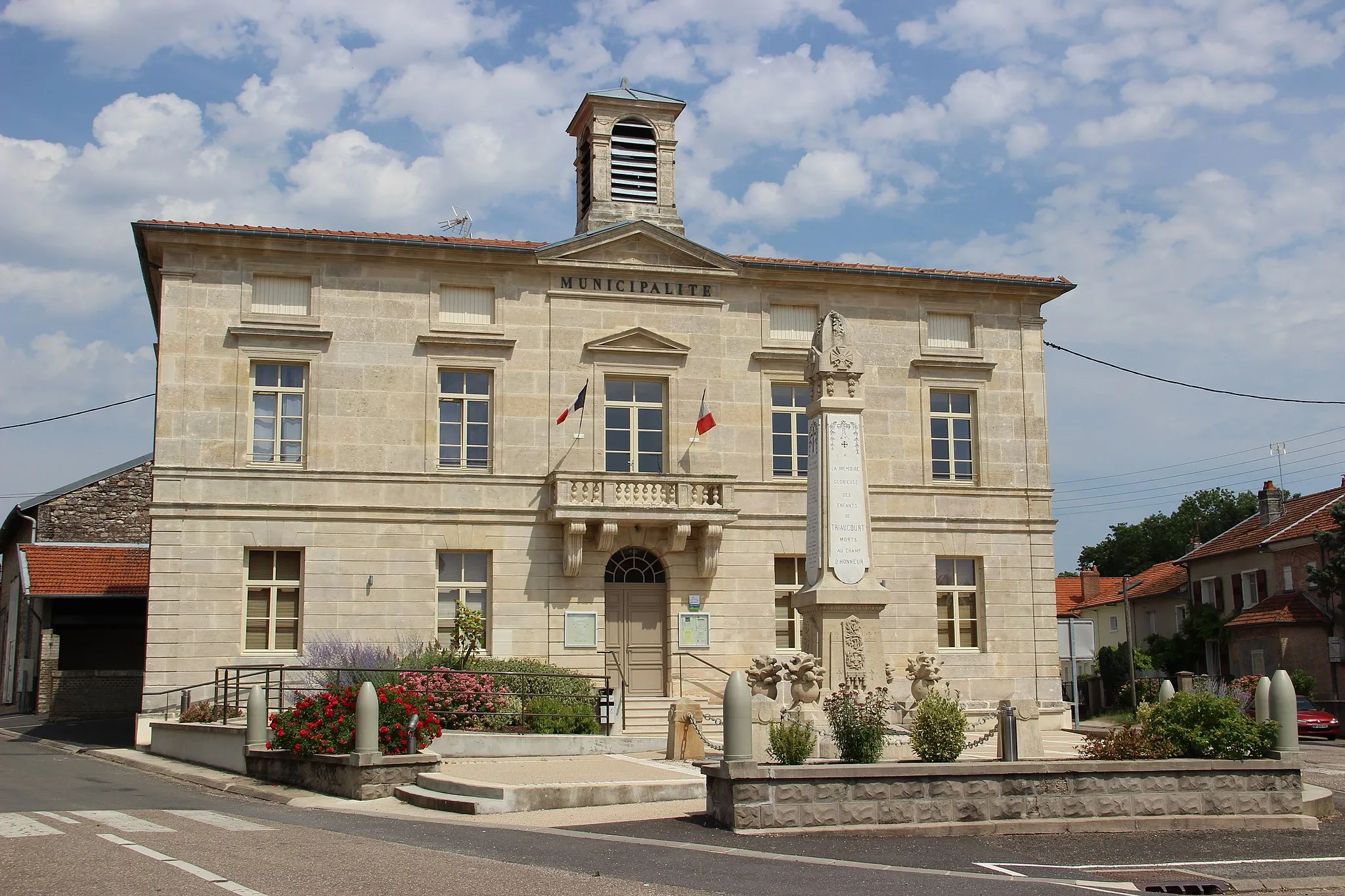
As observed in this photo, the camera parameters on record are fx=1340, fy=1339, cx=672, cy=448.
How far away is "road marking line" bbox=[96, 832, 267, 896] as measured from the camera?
8.83 metres

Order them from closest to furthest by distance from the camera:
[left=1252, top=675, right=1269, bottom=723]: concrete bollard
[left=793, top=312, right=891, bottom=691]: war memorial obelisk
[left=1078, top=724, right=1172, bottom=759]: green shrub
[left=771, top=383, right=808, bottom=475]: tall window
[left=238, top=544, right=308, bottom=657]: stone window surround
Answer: [left=1078, top=724, right=1172, bottom=759]: green shrub < [left=1252, top=675, right=1269, bottom=723]: concrete bollard < [left=793, top=312, right=891, bottom=691]: war memorial obelisk < [left=238, top=544, right=308, bottom=657]: stone window surround < [left=771, top=383, right=808, bottom=475]: tall window

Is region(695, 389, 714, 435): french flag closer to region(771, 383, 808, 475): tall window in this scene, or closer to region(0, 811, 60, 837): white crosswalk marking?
region(771, 383, 808, 475): tall window

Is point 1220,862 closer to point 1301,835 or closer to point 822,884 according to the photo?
point 1301,835

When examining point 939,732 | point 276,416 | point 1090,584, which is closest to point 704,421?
point 276,416

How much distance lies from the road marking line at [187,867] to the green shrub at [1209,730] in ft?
30.2

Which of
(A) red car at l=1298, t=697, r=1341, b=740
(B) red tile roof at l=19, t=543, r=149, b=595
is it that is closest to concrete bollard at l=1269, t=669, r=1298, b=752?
(A) red car at l=1298, t=697, r=1341, b=740

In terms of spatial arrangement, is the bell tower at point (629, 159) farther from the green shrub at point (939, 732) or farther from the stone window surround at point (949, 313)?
the green shrub at point (939, 732)

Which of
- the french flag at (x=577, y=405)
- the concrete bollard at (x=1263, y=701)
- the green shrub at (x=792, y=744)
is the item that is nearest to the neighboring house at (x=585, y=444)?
the french flag at (x=577, y=405)

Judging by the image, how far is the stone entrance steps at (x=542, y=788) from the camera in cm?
1398

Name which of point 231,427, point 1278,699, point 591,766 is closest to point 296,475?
point 231,427

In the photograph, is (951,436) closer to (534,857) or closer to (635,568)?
(635,568)

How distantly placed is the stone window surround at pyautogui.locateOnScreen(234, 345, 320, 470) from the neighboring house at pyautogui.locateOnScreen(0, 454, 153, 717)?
340 inches

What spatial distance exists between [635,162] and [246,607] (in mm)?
12594

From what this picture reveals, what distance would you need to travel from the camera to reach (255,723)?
18.6m
